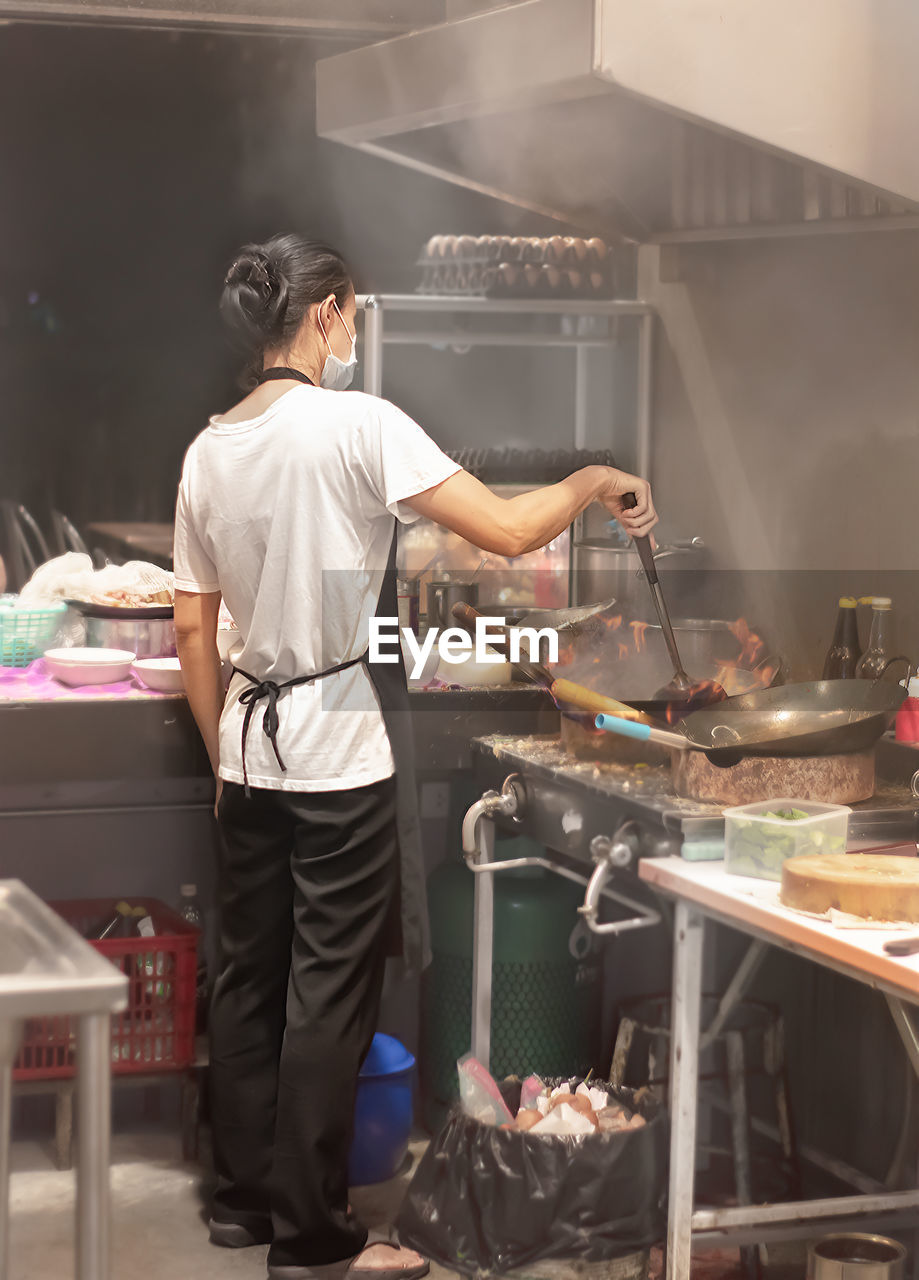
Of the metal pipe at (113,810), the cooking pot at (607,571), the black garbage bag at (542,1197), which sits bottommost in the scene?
the black garbage bag at (542,1197)

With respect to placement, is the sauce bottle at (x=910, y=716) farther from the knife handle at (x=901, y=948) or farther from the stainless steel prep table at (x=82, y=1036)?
the stainless steel prep table at (x=82, y=1036)

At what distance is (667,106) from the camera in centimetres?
218

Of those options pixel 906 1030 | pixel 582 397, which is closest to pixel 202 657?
pixel 906 1030

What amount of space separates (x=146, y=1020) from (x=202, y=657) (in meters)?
0.80

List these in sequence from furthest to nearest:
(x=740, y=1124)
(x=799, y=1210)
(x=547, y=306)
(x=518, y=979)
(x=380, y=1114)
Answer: (x=547, y=306), (x=518, y=979), (x=380, y=1114), (x=740, y=1124), (x=799, y=1210)

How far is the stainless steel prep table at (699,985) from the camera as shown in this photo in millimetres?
1720

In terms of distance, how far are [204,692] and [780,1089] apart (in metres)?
1.29

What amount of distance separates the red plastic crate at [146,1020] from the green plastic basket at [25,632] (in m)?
0.64

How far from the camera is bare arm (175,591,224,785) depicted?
242 centimetres

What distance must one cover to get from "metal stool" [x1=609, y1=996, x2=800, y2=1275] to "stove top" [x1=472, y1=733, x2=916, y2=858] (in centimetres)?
44

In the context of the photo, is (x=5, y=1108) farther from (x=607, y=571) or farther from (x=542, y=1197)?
(x=607, y=571)

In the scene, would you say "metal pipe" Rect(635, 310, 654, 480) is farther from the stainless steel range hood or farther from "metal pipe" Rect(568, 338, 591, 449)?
the stainless steel range hood

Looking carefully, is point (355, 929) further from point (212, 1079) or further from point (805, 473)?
point (805, 473)

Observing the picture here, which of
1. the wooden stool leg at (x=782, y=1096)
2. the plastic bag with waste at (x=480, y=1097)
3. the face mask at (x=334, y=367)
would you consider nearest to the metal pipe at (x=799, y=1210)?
the wooden stool leg at (x=782, y=1096)
